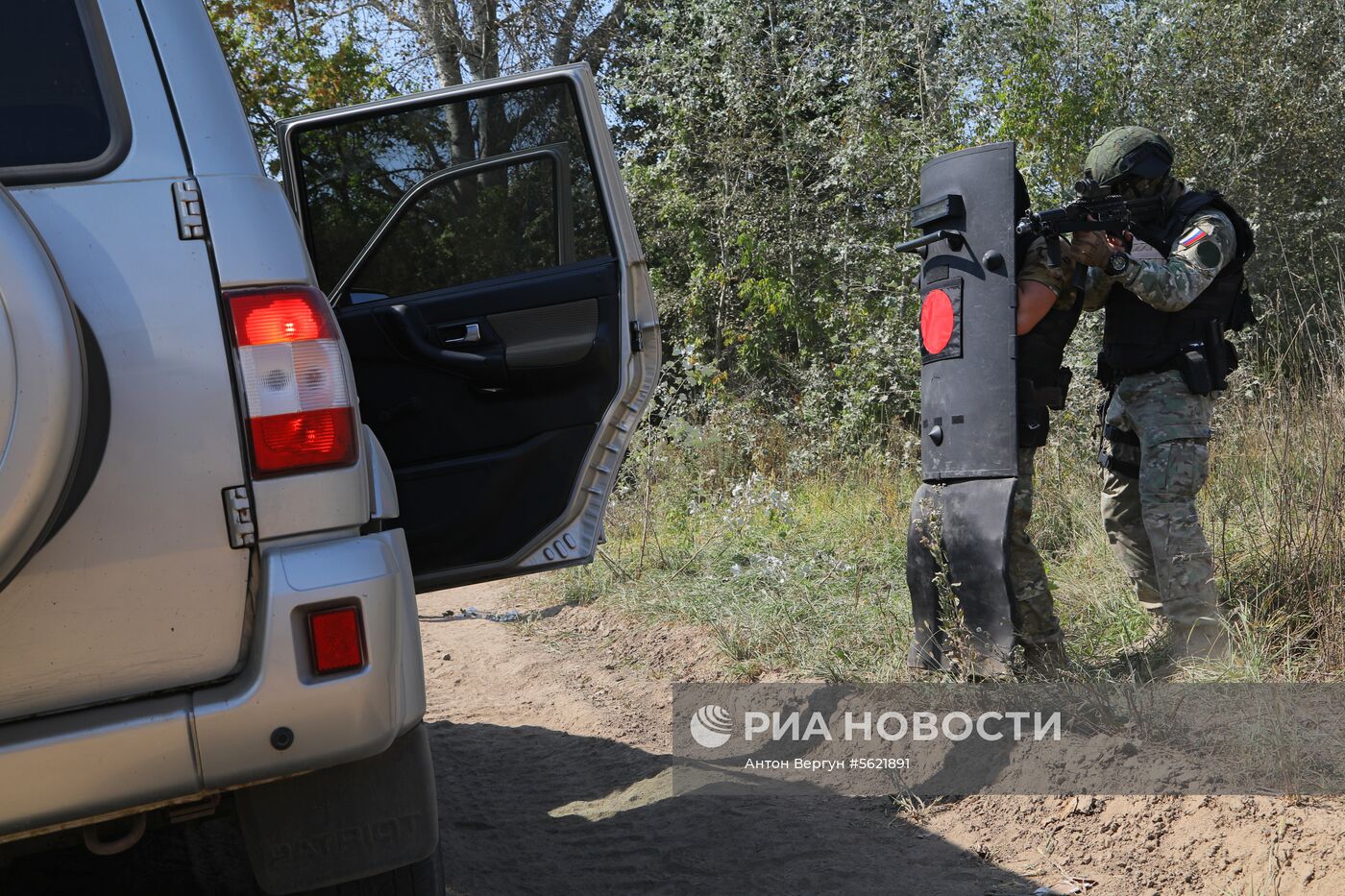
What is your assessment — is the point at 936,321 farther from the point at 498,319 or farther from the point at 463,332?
the point at 463,332

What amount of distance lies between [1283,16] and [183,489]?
9.68m

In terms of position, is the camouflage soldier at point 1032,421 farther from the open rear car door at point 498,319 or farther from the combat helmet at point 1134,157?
the open rear car door at point 498,319

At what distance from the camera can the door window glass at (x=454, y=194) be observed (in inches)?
135

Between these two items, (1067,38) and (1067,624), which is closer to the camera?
(1067,624)

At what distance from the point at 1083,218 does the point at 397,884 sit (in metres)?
2.84

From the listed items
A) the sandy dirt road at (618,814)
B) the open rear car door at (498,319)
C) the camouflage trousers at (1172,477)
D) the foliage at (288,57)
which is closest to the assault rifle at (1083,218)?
the camouflage trousers at (1172,477)

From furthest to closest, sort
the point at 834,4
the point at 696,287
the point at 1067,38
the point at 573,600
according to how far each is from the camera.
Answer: the point at 696,287 → the point at 834,4 → the point at 1067,38 → the point at 573,600

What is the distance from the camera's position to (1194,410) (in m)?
3.80

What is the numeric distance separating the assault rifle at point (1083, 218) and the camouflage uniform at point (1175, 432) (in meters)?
0.16

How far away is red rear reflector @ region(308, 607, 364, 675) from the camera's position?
184 cm

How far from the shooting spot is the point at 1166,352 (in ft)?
12.5

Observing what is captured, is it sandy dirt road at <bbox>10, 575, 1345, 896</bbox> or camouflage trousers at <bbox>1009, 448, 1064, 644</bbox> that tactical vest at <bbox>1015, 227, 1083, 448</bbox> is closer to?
camouflage trousers at <bbox>1009, 448, 1064, 644</bbox>

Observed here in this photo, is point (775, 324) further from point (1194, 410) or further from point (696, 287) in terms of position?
point (1194, 410)

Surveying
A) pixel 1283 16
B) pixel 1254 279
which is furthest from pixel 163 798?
pixel 1283 16
